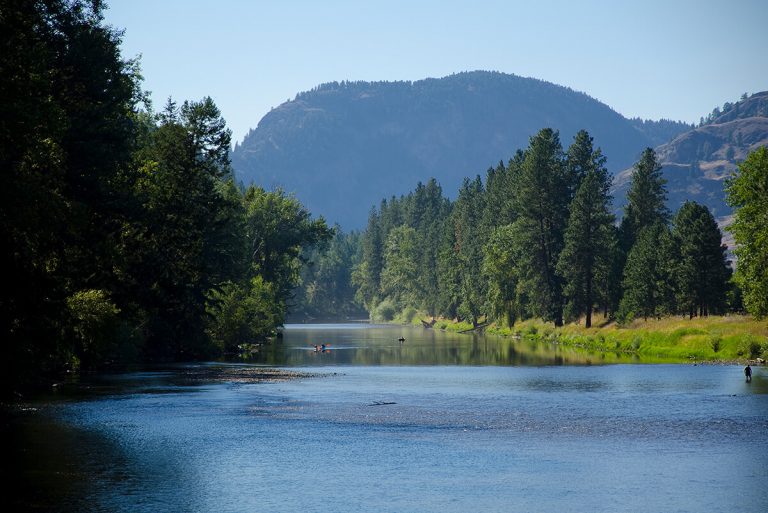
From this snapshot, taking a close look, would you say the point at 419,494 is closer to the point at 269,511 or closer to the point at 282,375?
the point at 269,511

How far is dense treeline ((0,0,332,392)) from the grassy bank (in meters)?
40.6

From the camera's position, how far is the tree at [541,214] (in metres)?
138

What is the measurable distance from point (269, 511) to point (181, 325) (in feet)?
199

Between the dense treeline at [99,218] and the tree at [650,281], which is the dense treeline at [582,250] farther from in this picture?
the dense treeline at [99,218]

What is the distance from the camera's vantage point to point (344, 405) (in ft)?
176

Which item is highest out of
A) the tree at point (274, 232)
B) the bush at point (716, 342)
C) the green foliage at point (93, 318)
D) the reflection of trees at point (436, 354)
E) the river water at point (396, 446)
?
the tree at point (274, 232)

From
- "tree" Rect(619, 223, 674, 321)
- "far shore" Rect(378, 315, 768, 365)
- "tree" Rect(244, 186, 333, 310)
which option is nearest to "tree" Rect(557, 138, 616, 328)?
"far shore" Rect(378, 315, 768, 365)

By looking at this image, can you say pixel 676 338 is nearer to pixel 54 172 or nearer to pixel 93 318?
pixel 93 318

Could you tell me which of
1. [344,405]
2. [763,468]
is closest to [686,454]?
[763,468]

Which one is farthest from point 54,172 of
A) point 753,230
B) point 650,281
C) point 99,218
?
point 650,281

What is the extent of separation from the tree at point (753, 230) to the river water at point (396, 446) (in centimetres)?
1730

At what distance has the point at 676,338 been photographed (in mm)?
94438

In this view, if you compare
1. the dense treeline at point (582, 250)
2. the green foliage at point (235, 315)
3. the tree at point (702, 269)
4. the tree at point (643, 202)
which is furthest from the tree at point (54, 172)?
the tree at point (643, 202)

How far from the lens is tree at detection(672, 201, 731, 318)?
346 feet
